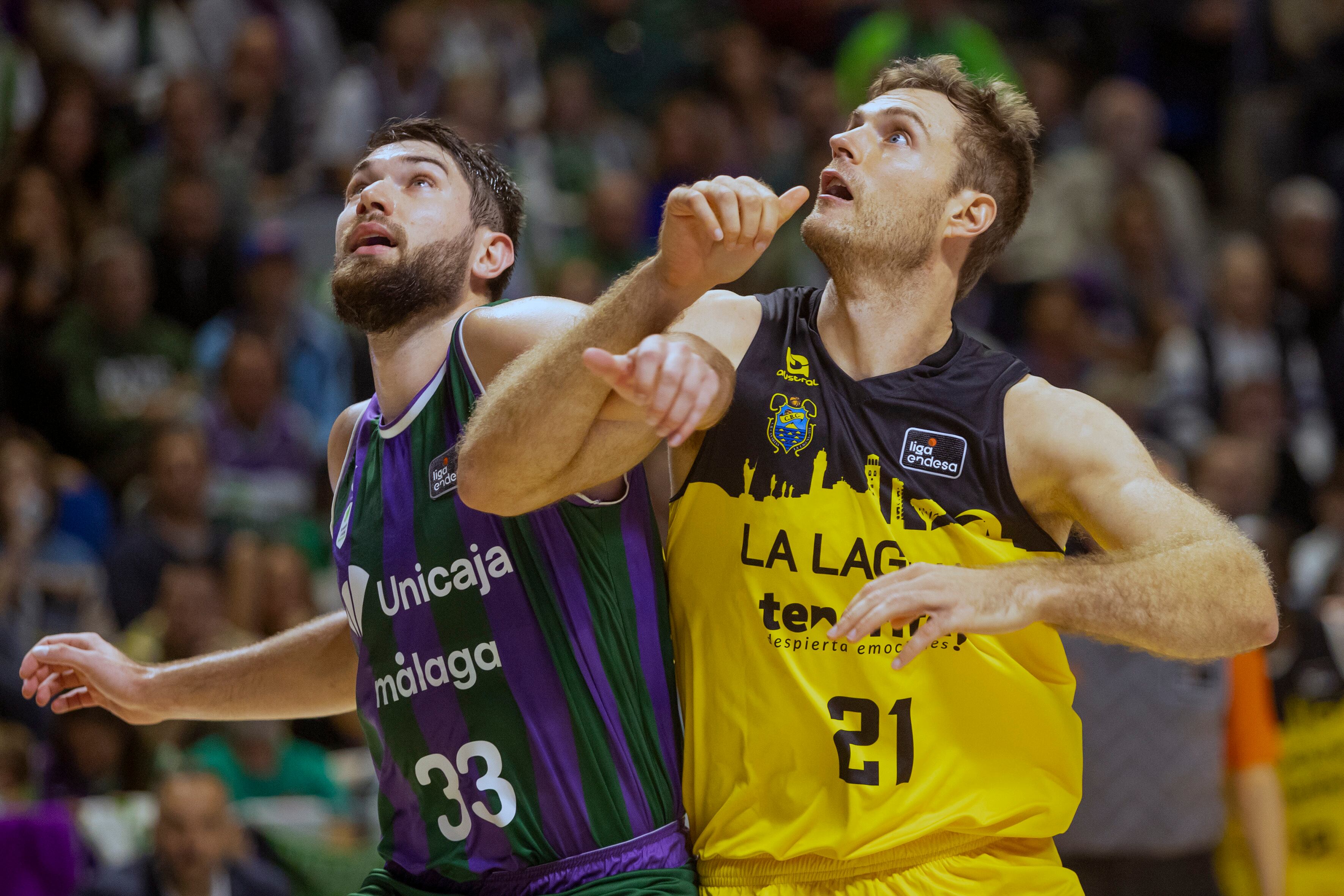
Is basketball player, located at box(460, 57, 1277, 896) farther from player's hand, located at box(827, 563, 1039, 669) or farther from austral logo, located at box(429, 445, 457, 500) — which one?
austral logo, located at box(429, 445, 457, 500)

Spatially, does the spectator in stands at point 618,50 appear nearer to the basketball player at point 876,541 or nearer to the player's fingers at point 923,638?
the basketball player at point 876,541

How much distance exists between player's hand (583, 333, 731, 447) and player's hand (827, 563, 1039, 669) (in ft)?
1.61

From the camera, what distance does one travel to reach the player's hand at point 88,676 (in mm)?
4312

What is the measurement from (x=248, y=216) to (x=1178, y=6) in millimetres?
7928

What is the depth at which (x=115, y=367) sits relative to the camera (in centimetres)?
923

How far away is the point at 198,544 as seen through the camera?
846 cm

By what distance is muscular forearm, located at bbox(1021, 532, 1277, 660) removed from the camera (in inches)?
127

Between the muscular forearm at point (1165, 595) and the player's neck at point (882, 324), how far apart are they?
76cm

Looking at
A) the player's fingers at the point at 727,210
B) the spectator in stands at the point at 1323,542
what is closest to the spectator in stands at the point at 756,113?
the spectator in stands at the point at 1323,542

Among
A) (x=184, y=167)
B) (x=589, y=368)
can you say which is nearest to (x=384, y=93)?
(x=184, y=167)

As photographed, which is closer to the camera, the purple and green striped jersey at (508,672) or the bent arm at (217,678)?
the purple and green striped jersey at (508,672)

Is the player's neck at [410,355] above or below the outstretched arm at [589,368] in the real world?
above

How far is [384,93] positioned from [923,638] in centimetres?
890

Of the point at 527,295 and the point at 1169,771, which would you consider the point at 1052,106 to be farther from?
the point at 1169,771
